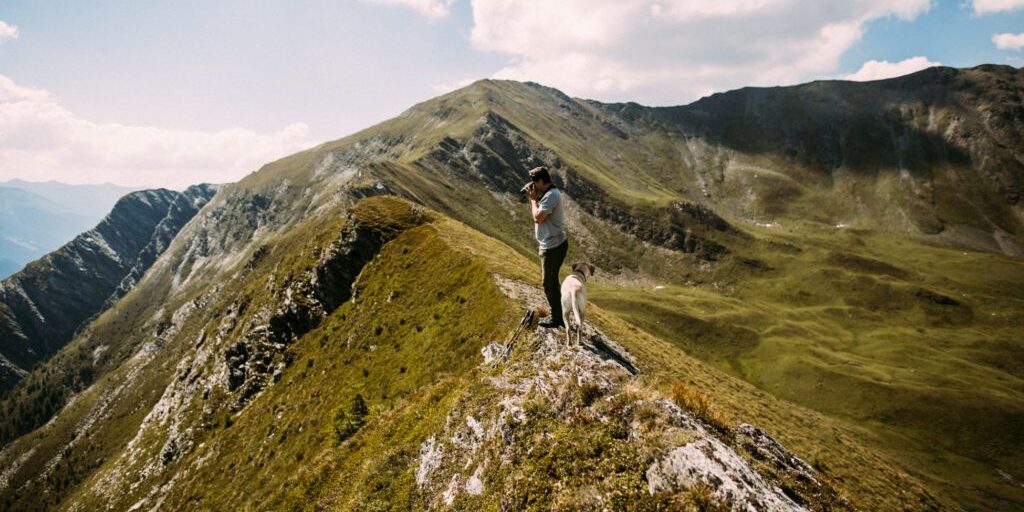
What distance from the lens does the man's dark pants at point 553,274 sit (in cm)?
1662

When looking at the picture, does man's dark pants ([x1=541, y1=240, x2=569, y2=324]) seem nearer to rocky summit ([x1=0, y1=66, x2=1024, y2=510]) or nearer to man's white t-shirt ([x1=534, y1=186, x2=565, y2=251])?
man's white t-shirt ([x1=534, y1=186, x2=565, y2=251])

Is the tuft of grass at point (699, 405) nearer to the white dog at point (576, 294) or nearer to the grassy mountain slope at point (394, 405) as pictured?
the grassy mountain slope at point (394, 405)

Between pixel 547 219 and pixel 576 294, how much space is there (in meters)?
2.94

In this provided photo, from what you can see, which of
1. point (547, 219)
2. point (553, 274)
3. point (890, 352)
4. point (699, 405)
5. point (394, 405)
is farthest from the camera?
point (890, 352)

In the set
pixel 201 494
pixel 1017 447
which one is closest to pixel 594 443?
pixel 201 494

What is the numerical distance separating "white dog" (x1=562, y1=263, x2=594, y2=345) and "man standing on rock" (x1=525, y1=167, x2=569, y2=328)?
77cm

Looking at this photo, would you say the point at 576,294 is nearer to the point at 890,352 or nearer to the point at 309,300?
the point at 309,300

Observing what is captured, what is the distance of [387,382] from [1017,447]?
395ft

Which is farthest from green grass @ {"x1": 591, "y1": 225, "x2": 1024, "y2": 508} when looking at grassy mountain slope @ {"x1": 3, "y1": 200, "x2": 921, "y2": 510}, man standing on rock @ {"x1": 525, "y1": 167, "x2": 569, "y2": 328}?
man standing on rock @ {"x1": 525, "y1": 167, "x2": 569, "y2": 328}

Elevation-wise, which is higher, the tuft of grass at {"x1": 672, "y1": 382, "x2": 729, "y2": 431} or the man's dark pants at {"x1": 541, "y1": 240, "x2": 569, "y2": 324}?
the man's dark pants at {"x1": 541, "y1": 240, "x2": 569, "y2": 324}

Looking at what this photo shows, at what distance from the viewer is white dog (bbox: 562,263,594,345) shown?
1641 cm

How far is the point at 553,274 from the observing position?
57.3 ft

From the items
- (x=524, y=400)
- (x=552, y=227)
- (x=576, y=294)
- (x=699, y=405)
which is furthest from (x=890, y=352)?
(x=524, y=400)

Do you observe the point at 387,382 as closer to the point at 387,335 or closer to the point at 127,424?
the point at 387,335
